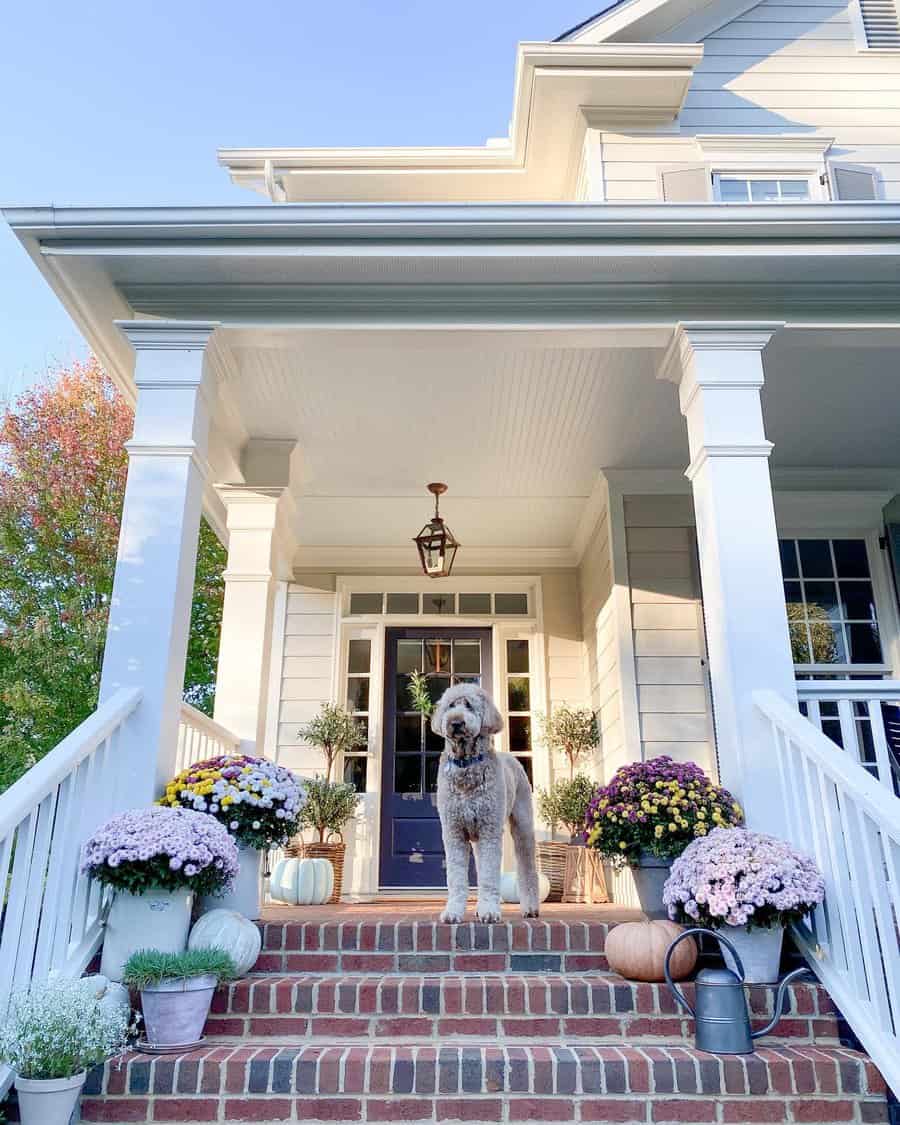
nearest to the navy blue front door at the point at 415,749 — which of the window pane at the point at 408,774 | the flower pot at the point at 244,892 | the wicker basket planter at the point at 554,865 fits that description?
the window pane at the point at 408,774

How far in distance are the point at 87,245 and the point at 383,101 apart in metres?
8.06

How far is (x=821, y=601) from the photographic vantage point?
5590 millimetres

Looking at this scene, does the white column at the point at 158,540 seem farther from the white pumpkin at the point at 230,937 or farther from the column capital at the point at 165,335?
the white pumpkin at the point at 230,937

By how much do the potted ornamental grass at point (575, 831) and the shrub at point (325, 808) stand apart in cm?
136

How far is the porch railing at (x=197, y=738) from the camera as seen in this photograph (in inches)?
143

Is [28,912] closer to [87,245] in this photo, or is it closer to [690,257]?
[87,245]

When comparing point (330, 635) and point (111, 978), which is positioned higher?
point (330, 635)

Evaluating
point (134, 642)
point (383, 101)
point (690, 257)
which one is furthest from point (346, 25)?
point (134, 642)

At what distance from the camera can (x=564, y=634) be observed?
6570 millimetres

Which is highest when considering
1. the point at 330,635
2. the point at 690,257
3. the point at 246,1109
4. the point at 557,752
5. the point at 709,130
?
the point at 709,130

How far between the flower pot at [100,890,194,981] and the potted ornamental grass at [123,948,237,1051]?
0.40ft

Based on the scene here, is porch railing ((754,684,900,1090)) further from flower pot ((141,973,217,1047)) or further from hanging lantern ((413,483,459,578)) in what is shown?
hanging lantern ((413,483,459,578))

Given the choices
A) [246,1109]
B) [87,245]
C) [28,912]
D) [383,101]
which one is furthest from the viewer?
[383,101]

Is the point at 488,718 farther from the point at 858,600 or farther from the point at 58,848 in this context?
the point at 858,600
